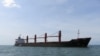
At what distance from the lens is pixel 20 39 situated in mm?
124625

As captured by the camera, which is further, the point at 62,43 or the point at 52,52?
the point at 62,43

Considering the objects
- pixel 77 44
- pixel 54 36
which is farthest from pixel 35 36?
pixel 77 44

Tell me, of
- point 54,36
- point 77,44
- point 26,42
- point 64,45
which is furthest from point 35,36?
point 77,44

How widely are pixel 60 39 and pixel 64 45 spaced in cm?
503

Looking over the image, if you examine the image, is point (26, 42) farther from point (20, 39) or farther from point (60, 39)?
point (60, 39)

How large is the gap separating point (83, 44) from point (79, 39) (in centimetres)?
251

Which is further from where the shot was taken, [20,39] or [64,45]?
[20,39]

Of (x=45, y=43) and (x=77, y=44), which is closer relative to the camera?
(x=77, y=44)

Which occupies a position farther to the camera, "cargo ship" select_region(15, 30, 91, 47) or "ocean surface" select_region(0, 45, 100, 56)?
"cargo ship" select_region(15, 30, 91, 47)

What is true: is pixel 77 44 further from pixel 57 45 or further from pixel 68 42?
pixel 57 45

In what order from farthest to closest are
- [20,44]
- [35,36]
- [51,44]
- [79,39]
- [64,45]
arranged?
[20,44] < [35,36] < [51,44] < [64,45] < [79,39]

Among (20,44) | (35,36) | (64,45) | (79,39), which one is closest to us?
(79,39)

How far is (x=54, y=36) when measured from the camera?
316ft

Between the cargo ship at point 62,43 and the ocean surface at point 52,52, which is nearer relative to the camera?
the ocean surface at point 52,52
